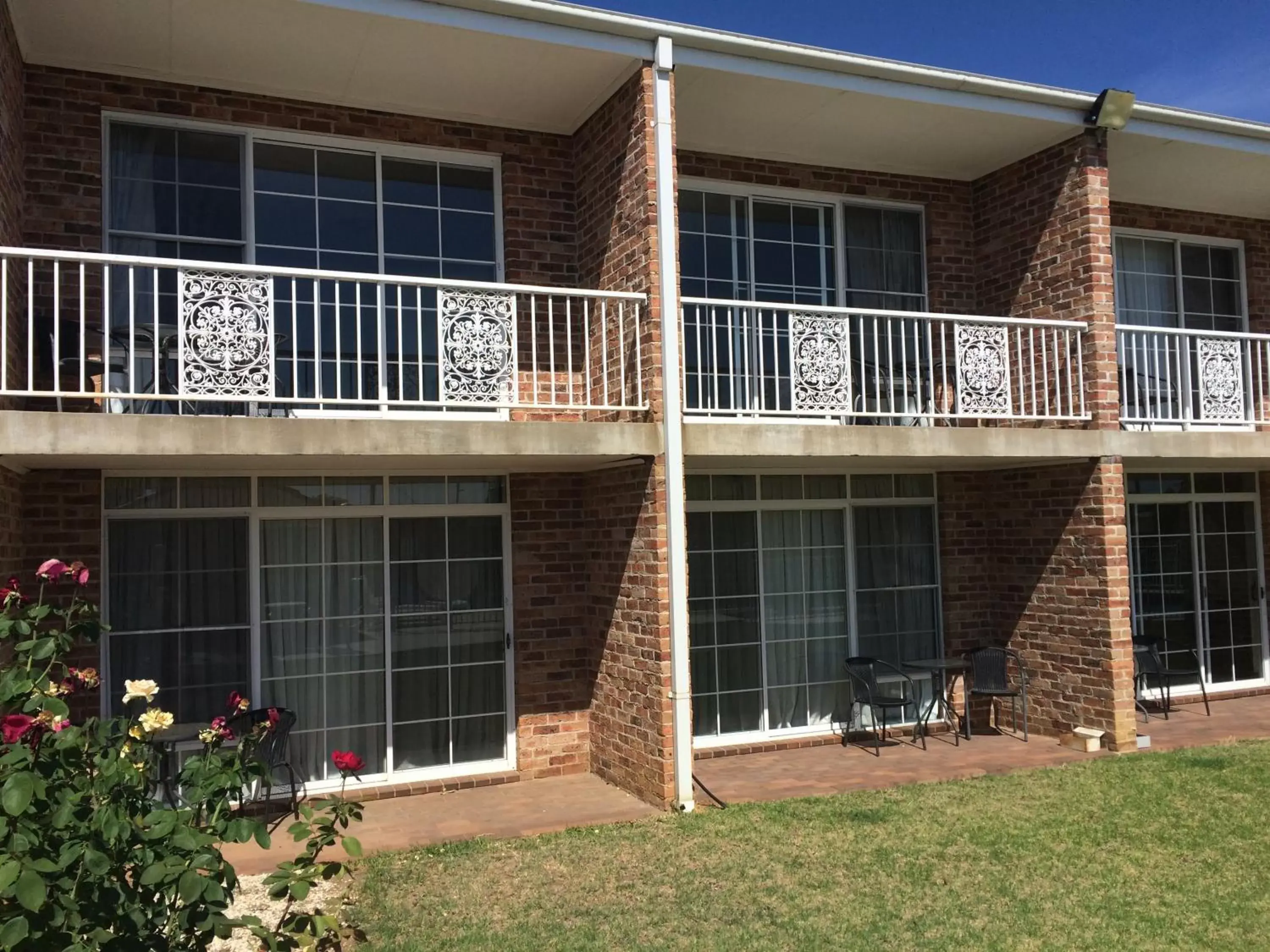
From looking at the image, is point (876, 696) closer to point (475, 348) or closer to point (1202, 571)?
point (475, 348)

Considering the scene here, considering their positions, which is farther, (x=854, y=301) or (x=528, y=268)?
(x=854, y=301)

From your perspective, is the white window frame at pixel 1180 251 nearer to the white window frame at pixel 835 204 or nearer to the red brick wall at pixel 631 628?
the white window frame at pixel 835 204

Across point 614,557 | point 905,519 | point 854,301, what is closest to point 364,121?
point 614,557

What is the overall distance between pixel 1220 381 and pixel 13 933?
1085cm

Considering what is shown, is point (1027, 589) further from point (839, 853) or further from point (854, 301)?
point (839, 853)

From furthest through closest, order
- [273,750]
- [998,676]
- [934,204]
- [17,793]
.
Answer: [934,204] < [998,676] < [273,750] < [17,793]

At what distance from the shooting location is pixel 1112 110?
9039mm

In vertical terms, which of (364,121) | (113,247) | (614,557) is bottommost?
(614,557)

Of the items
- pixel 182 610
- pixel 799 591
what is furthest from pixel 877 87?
pixel 182 610

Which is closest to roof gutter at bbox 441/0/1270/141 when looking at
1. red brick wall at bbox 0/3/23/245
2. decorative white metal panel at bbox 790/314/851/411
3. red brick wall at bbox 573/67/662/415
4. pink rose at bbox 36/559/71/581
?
red brick wall at bbox 573/67/662/415

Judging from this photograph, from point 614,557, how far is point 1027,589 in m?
4.25

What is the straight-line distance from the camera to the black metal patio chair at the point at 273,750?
7.33 metres

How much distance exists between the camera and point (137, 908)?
10.2 ft

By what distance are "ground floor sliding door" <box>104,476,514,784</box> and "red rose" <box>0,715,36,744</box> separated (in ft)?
16.0
